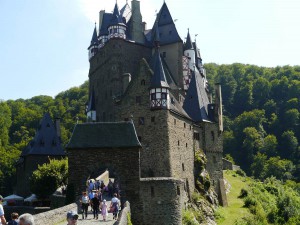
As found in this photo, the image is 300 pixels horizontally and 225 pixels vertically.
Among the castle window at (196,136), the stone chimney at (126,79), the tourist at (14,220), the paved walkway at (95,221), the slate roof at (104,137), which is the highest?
the stone chimney at (126,79)

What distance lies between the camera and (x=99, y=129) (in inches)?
1476

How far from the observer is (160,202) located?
37281 mm

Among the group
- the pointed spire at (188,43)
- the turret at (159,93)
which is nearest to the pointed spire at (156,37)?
the pointed spire at (188,43)

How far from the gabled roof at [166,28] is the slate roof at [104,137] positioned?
25435mm

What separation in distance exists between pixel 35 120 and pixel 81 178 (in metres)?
84.2

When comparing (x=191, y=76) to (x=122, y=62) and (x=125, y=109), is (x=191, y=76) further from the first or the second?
(x=125, y=109)

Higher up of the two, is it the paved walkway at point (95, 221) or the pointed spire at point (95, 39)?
the pointed spire at point (95, 39)

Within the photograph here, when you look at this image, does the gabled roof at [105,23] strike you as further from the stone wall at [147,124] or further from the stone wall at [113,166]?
the stone wall at [113,166]

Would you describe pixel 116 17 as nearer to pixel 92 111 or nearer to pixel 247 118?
pixel 92 111

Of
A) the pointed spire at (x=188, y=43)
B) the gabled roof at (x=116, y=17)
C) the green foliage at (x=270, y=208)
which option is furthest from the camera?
the pointed spire at (x=188, y=43)

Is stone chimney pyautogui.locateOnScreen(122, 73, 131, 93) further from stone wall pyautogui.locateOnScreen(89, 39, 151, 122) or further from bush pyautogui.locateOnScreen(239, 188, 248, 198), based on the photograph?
bush pyautogui.locateOnScreen(239, 188, 248, 198)

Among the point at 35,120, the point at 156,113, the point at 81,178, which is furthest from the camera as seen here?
the point at 35,120

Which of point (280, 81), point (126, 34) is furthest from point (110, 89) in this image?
point (280, 81)

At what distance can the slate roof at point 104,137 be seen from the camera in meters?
35.8
